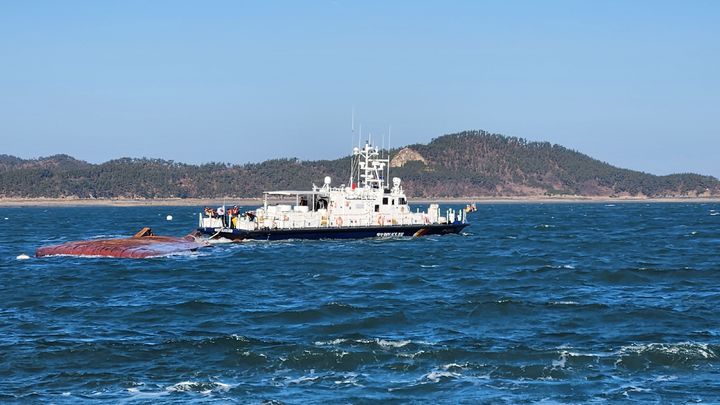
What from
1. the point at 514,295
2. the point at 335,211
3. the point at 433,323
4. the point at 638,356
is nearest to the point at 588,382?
the point at 638,356

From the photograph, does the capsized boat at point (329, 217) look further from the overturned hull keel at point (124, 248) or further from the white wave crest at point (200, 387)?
the white wave crest at point (200, 387)

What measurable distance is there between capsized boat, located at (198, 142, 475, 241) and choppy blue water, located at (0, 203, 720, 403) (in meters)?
11.4

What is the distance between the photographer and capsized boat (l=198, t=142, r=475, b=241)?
239 feet

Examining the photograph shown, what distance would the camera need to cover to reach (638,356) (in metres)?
29.6

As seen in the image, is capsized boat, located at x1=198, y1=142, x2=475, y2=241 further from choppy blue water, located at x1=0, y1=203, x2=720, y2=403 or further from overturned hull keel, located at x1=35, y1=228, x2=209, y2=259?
choppy blue water, located at x1=0, y1=203, x2=720, y2=403

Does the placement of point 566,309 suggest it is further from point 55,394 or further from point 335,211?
point 335,211

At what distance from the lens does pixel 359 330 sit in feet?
112

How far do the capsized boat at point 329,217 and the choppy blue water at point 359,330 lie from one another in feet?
37.3

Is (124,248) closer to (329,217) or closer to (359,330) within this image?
(329,217)

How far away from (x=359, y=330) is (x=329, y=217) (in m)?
40.9

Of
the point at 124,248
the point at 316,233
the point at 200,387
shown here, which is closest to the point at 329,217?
the point at 316,233

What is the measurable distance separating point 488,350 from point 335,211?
149 ft

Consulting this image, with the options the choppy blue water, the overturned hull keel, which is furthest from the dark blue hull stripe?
the choppy blue water

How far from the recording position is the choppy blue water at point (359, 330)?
26.0m
